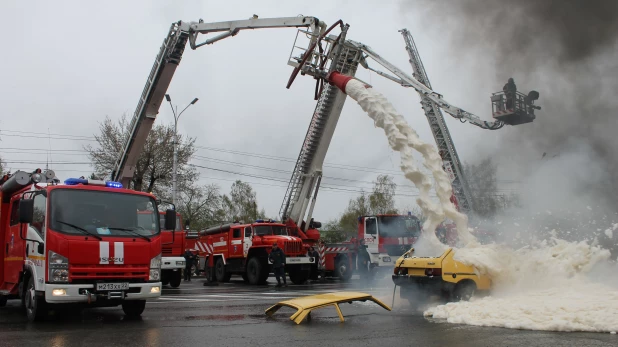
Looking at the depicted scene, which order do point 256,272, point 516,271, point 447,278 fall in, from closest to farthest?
point 447,278 < point 516,271 < point 256,272

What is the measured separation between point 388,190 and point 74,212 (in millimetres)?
38230

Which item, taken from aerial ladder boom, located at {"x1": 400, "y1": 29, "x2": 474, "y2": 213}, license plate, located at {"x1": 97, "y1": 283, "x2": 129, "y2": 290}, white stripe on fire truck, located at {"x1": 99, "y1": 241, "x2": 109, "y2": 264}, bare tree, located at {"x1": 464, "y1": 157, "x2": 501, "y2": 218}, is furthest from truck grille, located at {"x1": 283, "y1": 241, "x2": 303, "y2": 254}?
white stripe on fire truck, located at {"x1": 99, "y1": 241, "x2": 109, "y2": 264}

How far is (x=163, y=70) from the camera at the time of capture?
19000 mm

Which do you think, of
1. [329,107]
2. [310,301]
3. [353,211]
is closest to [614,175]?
[310,301]

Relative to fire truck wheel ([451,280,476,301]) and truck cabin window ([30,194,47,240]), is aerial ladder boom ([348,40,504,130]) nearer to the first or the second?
fire truck wheel ([451,280,476,301])

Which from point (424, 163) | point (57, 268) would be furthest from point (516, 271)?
point (57, 268)

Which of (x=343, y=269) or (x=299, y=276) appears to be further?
(x=343, y=269)

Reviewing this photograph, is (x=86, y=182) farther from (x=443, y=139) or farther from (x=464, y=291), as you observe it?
(x=443, y=139)

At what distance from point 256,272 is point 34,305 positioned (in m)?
11.7

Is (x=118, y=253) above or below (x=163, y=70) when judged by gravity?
below

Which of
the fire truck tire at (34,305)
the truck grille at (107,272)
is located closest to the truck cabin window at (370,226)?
the truck grille at (107,272)

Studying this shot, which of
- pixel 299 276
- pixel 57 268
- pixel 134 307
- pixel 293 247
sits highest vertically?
pixel 57 268

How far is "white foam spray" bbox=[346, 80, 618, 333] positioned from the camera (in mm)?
A: 8109

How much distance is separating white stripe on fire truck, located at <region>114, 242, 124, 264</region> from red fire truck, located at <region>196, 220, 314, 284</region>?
37.1 feet
